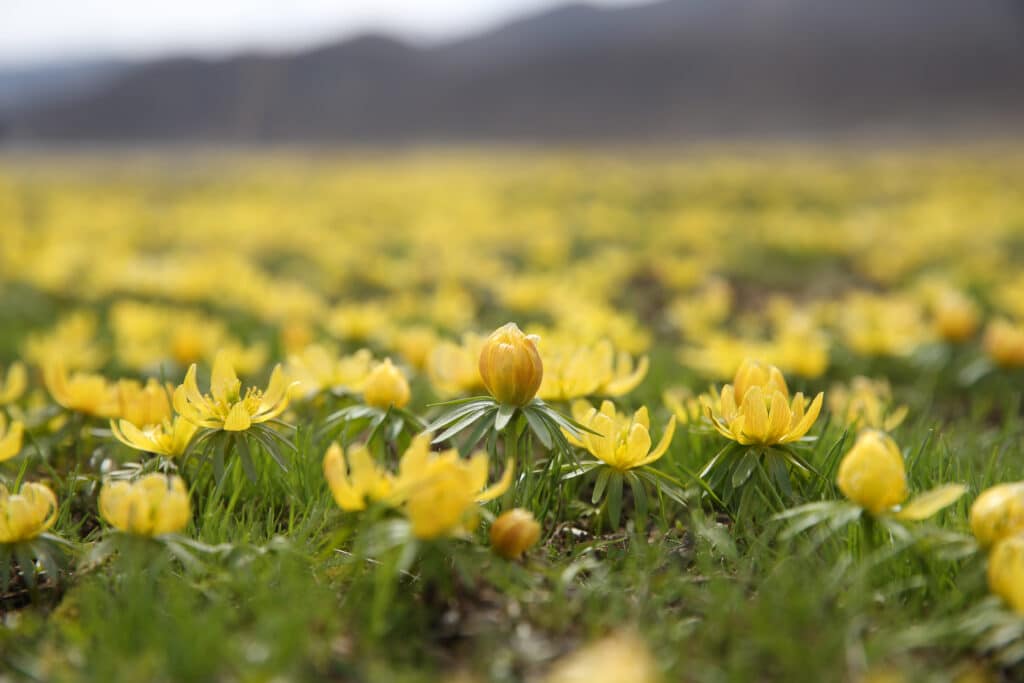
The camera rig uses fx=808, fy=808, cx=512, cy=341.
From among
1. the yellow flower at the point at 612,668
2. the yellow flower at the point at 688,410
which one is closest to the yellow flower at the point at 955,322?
the yellow flower at the point at 688,410

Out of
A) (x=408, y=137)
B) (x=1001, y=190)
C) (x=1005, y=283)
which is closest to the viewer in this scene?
(x=1005, y=283)

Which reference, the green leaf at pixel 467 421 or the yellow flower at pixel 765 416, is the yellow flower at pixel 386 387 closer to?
the green leaf at pixel 467 421

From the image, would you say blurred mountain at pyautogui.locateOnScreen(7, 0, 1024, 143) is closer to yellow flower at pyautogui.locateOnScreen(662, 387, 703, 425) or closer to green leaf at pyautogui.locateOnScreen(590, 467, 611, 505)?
yellow flower at pyautogui.locateOnScreen(662, 387, 703, 425)

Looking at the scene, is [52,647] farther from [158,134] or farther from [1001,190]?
[158,134]

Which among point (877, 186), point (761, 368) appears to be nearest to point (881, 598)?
point (761, 368)

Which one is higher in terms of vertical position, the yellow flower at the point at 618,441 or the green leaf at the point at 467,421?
the green leaf at the point at 467,421

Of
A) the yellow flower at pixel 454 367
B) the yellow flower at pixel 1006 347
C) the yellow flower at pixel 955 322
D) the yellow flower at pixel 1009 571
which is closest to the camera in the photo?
the yellow flower at pixel 1009 571

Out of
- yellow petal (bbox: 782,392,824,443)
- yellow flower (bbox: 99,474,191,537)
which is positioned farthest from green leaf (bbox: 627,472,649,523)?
yellow flower (bbox: 99,474,191,537)
